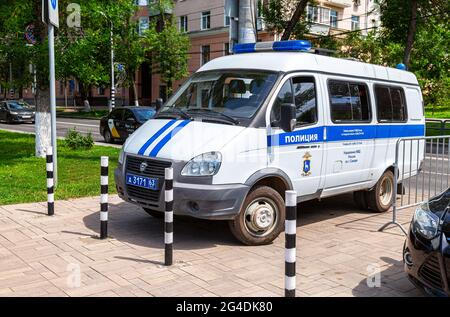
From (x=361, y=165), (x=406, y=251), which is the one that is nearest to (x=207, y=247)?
(x=406, y=251)

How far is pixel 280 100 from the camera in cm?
656

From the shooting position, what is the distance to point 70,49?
13258mm

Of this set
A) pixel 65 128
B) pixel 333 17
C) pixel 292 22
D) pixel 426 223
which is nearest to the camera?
pixel 426 223

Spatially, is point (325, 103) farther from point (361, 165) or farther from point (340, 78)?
point (361, 165)

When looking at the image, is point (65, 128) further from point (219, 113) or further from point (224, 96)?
point (219, 113)

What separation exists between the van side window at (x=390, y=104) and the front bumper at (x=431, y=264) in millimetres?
4233

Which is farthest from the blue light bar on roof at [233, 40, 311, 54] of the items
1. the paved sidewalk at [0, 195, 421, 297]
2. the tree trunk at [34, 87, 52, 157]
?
the tree trunk at [34, 87, 52, 157]

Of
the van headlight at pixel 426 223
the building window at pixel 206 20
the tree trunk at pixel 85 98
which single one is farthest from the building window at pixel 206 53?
the van headlight at pixel 426 223

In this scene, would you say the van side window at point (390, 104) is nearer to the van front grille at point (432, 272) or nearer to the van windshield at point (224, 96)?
the van windshield at point (224, 96)

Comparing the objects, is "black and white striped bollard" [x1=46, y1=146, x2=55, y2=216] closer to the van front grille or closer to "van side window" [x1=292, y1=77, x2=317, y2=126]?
"van side window" [x1=292, y1=77, x2=317, y2=126]

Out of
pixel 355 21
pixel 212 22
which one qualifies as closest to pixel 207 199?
pixel 212 22

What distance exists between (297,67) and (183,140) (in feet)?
6.22

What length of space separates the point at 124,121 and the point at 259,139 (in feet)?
46.9

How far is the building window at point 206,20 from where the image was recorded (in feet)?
153
